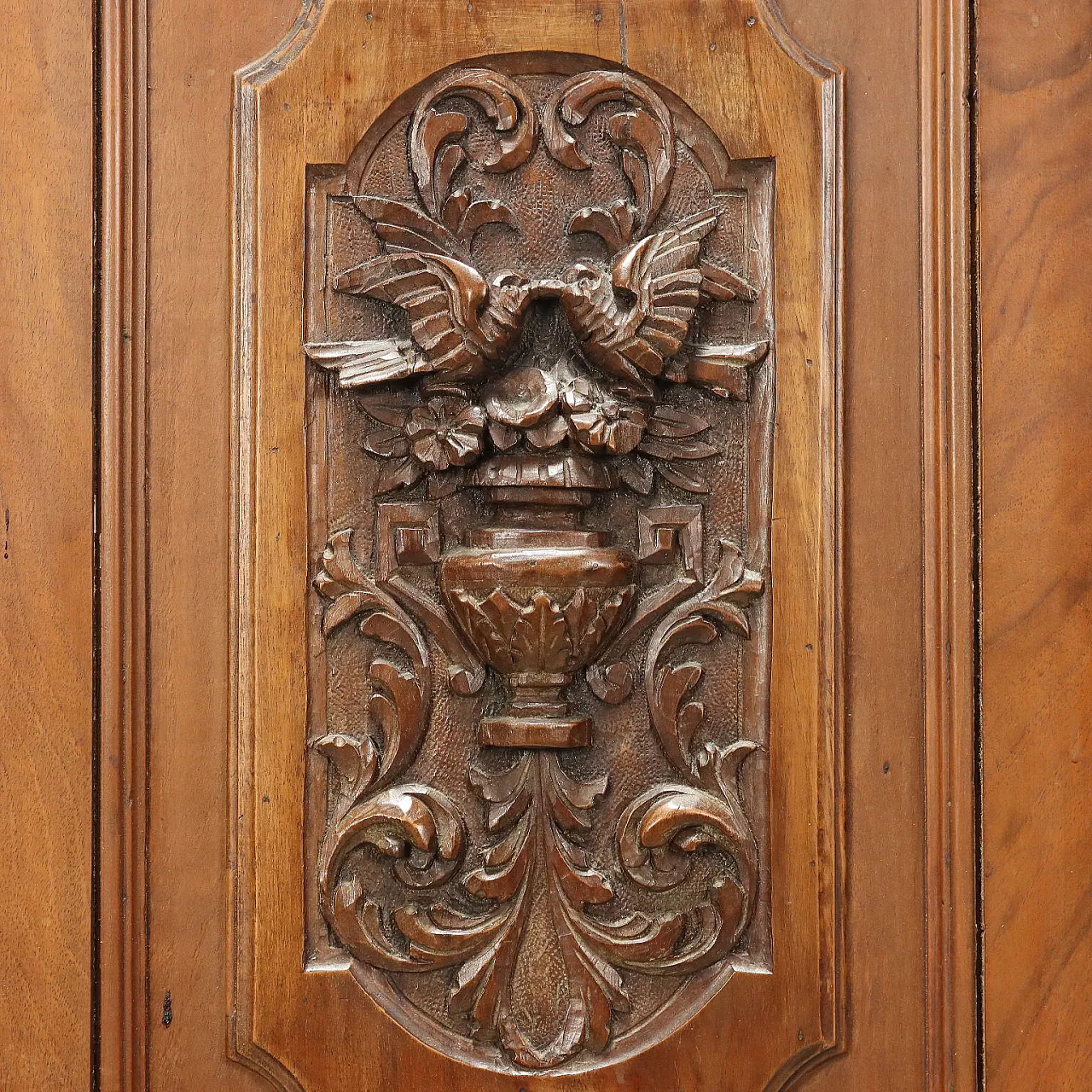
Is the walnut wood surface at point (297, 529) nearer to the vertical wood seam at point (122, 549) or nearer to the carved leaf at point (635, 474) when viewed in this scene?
the vertical wood seam at point (122, 549)

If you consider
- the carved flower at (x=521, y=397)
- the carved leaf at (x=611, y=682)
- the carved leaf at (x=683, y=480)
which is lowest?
the carved leaf at (x=611, y=682)

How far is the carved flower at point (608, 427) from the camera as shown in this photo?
593 mm

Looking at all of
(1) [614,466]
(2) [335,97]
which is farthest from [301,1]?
(1) [614,466]

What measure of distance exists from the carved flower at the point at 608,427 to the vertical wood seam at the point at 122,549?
0.78ft

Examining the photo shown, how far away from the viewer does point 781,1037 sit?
0.61 m

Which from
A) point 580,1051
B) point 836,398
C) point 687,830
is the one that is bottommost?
point 580,1051

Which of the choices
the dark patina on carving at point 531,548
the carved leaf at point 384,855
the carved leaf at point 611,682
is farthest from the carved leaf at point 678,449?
the carved leaf at point 384,855

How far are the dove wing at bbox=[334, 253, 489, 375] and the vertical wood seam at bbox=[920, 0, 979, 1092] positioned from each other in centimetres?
25

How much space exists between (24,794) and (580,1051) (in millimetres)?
331

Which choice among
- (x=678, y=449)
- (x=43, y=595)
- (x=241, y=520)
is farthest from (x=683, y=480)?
(x=43, y=595)

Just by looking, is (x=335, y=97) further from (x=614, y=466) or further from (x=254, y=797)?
(x=254, y=797)

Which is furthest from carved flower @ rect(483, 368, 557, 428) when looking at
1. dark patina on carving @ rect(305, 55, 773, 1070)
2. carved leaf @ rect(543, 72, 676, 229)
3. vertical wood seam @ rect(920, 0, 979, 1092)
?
vertical wood seam @ rect(920, 0, 979, 1092)

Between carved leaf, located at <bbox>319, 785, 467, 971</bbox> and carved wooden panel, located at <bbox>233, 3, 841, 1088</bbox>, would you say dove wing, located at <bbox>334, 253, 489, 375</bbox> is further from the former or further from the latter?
carved leaf, located at <bbox>319, 785, 467, 971</bbox>

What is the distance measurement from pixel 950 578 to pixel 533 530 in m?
0.23
